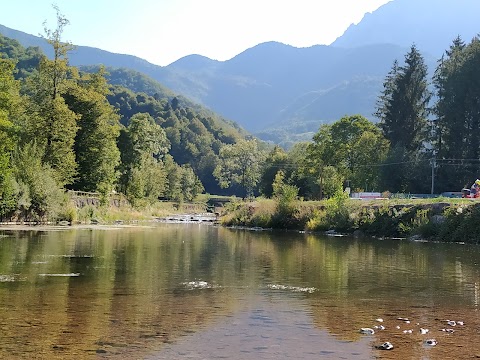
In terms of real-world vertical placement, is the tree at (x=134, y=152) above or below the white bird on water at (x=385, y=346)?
above

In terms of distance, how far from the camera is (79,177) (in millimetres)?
69000

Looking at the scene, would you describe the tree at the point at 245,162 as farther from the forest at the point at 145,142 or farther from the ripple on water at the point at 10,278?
the ripple on water at the point at 10,278

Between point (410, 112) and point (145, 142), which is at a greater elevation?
point (410, 112)

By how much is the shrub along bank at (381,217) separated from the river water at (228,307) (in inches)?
751

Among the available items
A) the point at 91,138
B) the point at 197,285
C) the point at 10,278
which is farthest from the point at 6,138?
the point at 197,285

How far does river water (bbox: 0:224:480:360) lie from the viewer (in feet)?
31.9

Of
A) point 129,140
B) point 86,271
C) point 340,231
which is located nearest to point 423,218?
point 340,231

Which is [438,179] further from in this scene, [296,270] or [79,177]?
[296,270]

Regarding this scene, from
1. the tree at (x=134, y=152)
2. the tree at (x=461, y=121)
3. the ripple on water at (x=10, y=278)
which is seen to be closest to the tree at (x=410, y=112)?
the tree at (x=461, y=121)

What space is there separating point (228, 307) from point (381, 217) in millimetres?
38662

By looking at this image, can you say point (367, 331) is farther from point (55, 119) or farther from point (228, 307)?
point (55, 119)

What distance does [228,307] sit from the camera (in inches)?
540

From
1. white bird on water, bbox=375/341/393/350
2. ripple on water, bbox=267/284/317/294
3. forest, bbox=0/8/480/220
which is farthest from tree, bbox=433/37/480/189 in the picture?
white bird on water, bbox=375/341/393/350

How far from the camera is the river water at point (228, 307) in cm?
973
